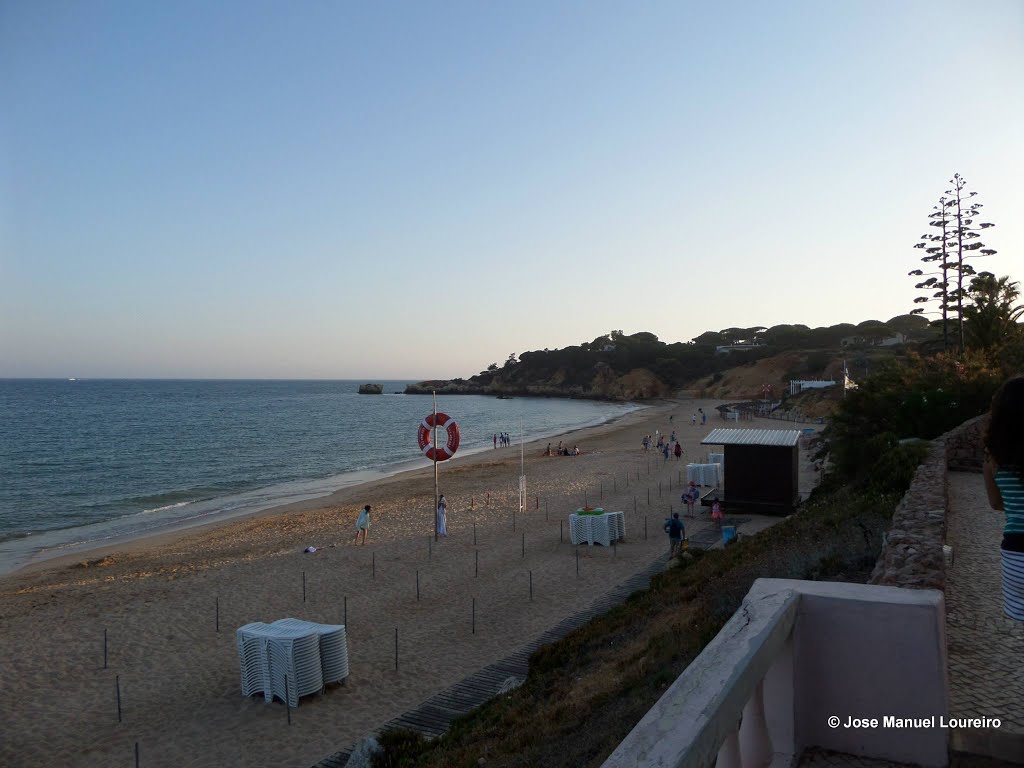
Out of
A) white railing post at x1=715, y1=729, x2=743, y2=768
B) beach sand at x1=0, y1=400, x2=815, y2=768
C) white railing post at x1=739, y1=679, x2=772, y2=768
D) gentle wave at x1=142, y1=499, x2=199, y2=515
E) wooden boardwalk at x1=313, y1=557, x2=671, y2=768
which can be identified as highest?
white railing post at x1=715, y1=729, x2=743, y2=768

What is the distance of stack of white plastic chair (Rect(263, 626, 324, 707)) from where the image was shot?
904cm


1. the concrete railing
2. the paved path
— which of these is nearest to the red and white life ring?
the paved path

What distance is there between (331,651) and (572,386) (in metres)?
118

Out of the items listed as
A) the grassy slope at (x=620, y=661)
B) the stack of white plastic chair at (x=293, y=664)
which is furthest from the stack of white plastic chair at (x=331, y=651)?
the grassy slope at (x=620, y=661)

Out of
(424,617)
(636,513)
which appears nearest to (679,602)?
(424,617)

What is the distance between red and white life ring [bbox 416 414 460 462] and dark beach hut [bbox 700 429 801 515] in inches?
275

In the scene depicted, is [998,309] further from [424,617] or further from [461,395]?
[461,395]

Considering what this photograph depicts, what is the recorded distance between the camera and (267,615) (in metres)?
12.6

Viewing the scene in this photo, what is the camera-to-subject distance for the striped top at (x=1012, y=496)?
107 inches

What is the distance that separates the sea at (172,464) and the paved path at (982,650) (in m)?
22.3

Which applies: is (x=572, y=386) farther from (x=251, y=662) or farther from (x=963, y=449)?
(x=251, y=662)

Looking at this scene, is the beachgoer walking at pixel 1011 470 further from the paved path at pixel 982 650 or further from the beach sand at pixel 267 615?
the beach sand at pixel 267 615

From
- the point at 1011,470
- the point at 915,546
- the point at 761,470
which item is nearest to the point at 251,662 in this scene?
the point at 915,546

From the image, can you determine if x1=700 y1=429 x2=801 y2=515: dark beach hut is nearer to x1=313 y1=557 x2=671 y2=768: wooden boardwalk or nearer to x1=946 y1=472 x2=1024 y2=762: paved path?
x1=313 y1=557 x2=671 y2=768: wooden boardwalk
